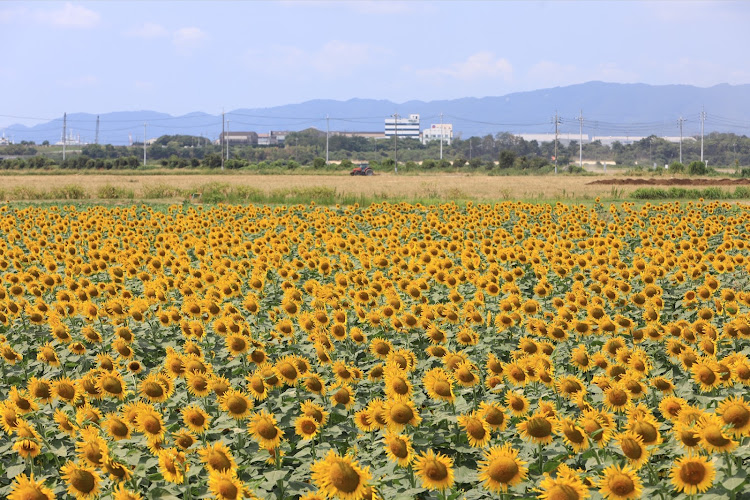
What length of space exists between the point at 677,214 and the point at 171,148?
587 feet

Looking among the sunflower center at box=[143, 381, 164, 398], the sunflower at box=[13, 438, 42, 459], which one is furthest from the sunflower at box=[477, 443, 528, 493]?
the sunflower at box=[13, 438, 42, 459]

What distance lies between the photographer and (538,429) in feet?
15.1

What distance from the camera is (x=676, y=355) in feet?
21.0

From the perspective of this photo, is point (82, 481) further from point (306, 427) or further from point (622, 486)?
point (622, 486)

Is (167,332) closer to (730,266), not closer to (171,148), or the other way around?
(730,266)

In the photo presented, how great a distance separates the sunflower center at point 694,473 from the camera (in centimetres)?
391

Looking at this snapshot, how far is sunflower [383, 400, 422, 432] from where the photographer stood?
4875mm

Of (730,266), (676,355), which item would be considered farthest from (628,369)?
(730,266)

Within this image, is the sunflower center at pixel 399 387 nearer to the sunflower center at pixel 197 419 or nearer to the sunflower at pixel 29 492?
the sunflower center at pixel 197 419

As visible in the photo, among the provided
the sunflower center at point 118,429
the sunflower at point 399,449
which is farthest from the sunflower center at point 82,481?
the sunflower at point 399,449

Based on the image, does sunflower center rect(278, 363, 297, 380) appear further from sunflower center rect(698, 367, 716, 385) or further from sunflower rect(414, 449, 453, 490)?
sunflower center rect(698, 367, 716, 385)

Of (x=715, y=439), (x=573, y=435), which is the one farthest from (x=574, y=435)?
(x=715, y=439)

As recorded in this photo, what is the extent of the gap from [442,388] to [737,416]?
1920 mm

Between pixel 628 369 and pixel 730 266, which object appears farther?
pixel 730 266
